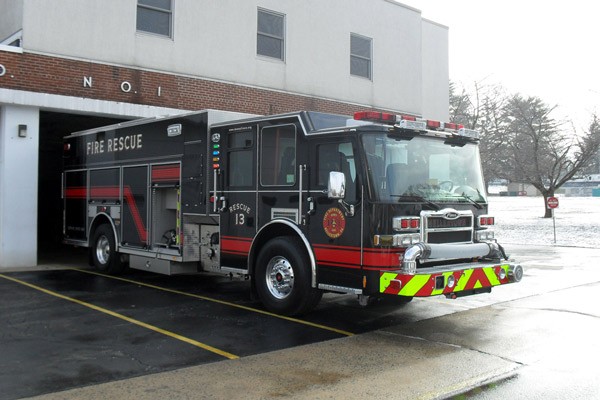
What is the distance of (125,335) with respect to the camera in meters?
6.91

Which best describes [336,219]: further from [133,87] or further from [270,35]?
[270,35]

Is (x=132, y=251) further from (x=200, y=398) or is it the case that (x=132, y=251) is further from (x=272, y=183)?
(x=200, y=398)

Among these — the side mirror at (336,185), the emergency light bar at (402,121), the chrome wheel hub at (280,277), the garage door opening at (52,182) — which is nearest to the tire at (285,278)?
the chrome wheel hub at (280,277)

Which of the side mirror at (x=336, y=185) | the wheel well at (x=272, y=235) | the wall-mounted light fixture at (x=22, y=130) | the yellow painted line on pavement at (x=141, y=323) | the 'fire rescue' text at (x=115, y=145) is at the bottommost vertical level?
the yellow painted line on pavement at (x=141, y=323)

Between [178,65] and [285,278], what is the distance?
833cm


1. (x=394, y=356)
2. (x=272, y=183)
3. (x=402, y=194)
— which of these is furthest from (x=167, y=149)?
(x=394, y=356)

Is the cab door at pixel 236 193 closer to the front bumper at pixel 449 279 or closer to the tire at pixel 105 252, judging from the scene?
the front bumper at pixel 449 279

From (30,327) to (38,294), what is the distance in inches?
97.7

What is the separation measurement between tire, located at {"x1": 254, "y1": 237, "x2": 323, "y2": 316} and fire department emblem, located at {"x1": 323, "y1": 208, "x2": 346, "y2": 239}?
536mm

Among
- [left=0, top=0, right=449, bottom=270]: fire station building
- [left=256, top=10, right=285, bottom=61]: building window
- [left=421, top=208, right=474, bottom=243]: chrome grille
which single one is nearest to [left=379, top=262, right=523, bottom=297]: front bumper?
[left=421, top=208, right=474, bottom=243]: chrome grille

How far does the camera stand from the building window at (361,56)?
727 inches

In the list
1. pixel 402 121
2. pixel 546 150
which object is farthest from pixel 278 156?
pixel 546 150

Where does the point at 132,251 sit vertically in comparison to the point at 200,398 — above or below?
above

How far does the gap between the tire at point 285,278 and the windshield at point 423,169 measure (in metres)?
1.46
